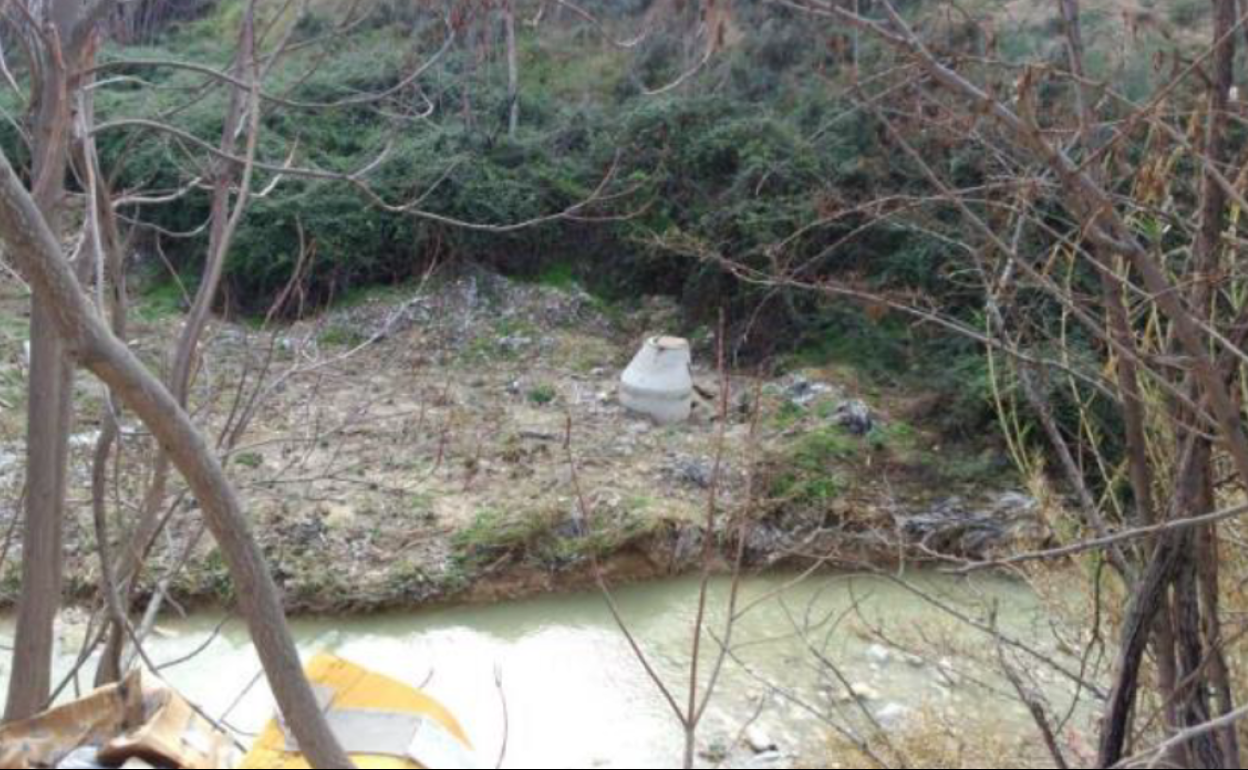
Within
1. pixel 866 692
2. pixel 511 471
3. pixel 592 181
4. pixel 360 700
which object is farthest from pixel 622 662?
pixel 592 181

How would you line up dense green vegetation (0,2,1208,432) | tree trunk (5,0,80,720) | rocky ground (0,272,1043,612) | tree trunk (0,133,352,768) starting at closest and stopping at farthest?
tree trunk (0,133,352,768), tree trunk (5,0,80,720), rocky ground (0,272,1043,612), dense green vegetation (0,2,1208,432)

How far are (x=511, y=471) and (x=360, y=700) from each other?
5210mm

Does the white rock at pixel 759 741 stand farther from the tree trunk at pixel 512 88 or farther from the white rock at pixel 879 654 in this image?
the tree trunk at pixel 512 88

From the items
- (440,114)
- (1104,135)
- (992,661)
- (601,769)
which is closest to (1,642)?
(601,769)

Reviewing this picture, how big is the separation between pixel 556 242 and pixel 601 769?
272 inches

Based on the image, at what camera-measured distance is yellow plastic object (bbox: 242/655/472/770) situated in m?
1.84

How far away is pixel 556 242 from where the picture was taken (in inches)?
431

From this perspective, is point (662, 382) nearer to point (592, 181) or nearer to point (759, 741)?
point (759, 741)

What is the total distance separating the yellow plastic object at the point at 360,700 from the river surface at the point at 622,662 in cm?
256

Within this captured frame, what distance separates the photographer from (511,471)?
23.5 feet

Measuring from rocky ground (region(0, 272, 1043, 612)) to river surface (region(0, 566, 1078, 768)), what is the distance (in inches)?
9.0

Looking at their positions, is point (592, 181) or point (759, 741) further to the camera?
point (592, 181)

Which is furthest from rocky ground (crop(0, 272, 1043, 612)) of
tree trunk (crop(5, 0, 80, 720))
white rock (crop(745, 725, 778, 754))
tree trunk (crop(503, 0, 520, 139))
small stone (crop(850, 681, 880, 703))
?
tree trunk (crop(503, 0, 520, 139))

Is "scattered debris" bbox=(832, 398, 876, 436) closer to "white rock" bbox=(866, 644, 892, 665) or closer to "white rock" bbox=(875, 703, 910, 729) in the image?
"white rock" bbox=(866, 644, 892, 665)
